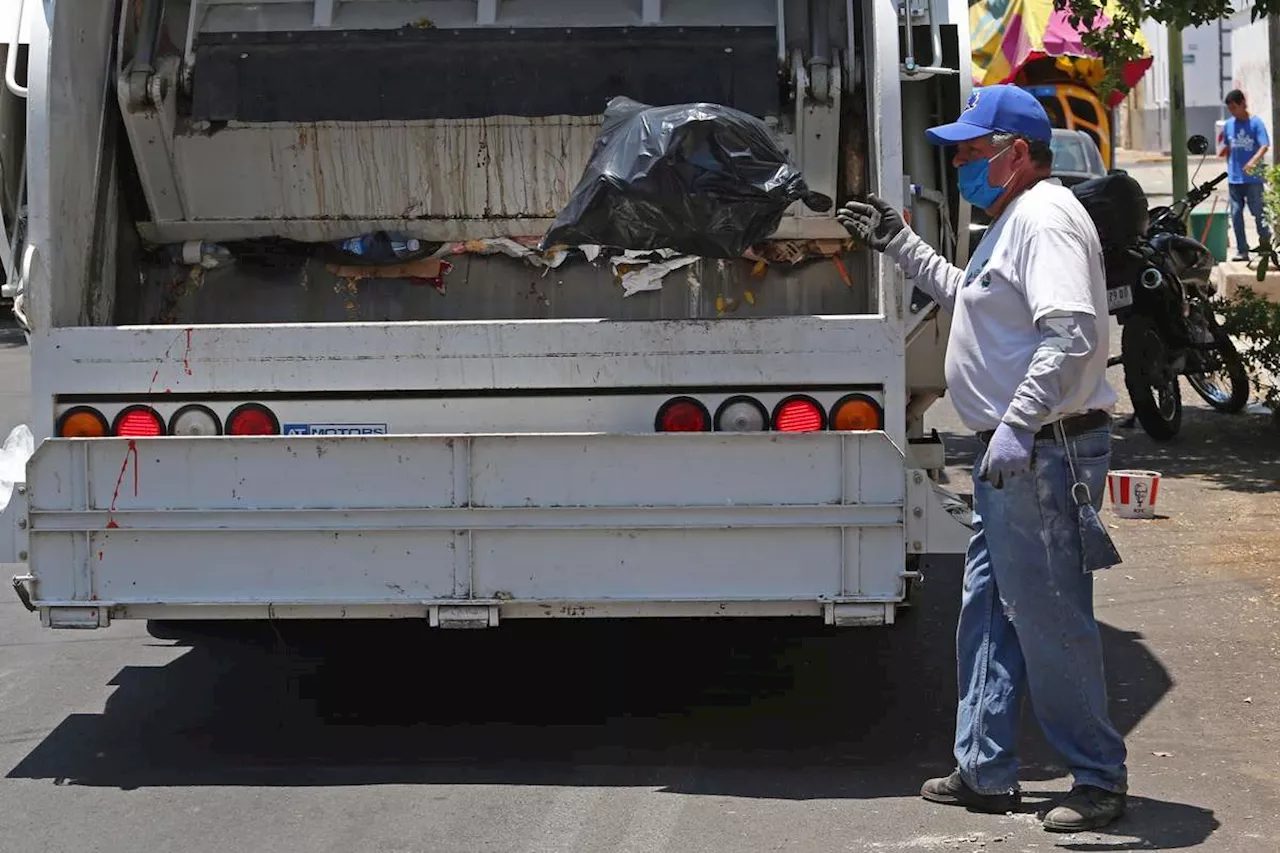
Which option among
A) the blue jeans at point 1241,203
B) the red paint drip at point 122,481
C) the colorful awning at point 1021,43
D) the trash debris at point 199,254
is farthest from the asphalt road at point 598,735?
the colorful awning at point 1021,43

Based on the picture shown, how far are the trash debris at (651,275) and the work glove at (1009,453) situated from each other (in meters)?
1.65

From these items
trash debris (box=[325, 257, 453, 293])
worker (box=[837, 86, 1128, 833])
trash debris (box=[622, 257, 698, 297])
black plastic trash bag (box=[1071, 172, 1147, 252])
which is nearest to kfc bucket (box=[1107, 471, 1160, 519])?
black plastic trash bag (box=[1071, 172, 1147, 252])

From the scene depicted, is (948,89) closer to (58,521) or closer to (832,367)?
(832,367)

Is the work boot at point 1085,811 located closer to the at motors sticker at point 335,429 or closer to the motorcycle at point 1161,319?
the at motors sticker at point 335,429

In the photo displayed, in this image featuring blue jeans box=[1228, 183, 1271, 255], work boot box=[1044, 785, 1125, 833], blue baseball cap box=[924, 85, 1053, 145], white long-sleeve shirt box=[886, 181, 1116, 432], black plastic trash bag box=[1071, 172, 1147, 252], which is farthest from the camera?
blue jeans box=[1228, 183, 1271, 255]

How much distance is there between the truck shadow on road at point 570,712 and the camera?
17.1 ft

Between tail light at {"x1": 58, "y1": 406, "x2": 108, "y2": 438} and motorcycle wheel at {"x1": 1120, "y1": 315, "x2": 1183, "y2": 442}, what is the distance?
6875mm

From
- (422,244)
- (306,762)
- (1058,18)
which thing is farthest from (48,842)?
(1058,18)

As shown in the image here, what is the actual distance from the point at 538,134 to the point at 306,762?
222 cm

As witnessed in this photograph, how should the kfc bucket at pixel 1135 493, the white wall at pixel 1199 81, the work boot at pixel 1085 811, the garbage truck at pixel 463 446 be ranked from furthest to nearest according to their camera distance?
the white wall at pixel 1199 81 → the kfc bucket at pixel 1135 493 → the garbage truck at pixel 463 446 → the work boot at pixel 1085 811

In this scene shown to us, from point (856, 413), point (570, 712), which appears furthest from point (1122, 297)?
point (856, 413)

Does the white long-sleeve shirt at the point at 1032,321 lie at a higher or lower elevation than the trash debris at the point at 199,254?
lower

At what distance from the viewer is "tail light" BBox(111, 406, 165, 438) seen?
5.18 metres

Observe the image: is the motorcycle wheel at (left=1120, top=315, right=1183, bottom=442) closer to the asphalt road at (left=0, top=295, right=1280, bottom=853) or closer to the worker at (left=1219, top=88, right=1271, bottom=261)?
the asphalt road at (left=0, top=295, right=1280, bottom=853)
